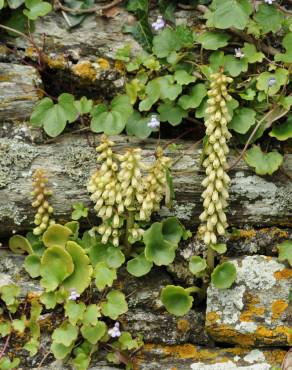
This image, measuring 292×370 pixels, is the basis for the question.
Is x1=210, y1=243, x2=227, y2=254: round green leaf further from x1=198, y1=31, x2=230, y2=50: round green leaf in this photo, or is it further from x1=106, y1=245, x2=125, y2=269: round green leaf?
x1=198, y1=31, x2=230, y2=50: round green leaf

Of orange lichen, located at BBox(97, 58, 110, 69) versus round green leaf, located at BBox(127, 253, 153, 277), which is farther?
orange lichen, located at BBox(97, 58, 110, 69)

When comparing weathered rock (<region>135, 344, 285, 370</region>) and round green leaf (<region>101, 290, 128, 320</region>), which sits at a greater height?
round green leaf (<region>101, 290, 128, 320</region>)

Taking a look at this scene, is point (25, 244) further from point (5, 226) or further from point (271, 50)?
point (271, 50)

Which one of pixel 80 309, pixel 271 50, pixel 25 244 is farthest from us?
pixel 271 50

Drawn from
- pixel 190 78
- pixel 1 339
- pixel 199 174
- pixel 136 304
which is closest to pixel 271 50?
pixel 190 78

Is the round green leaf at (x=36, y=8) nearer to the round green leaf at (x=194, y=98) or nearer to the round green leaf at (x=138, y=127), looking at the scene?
the round green leaf at (x=138, y=127)

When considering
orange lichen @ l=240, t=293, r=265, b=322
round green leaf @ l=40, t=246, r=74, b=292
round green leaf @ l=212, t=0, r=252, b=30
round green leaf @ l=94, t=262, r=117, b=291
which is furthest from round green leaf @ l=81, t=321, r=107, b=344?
round green leaf @ l=212, t=0, r=252, b=30

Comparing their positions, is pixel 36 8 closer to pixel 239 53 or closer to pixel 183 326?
pixel 239 53
